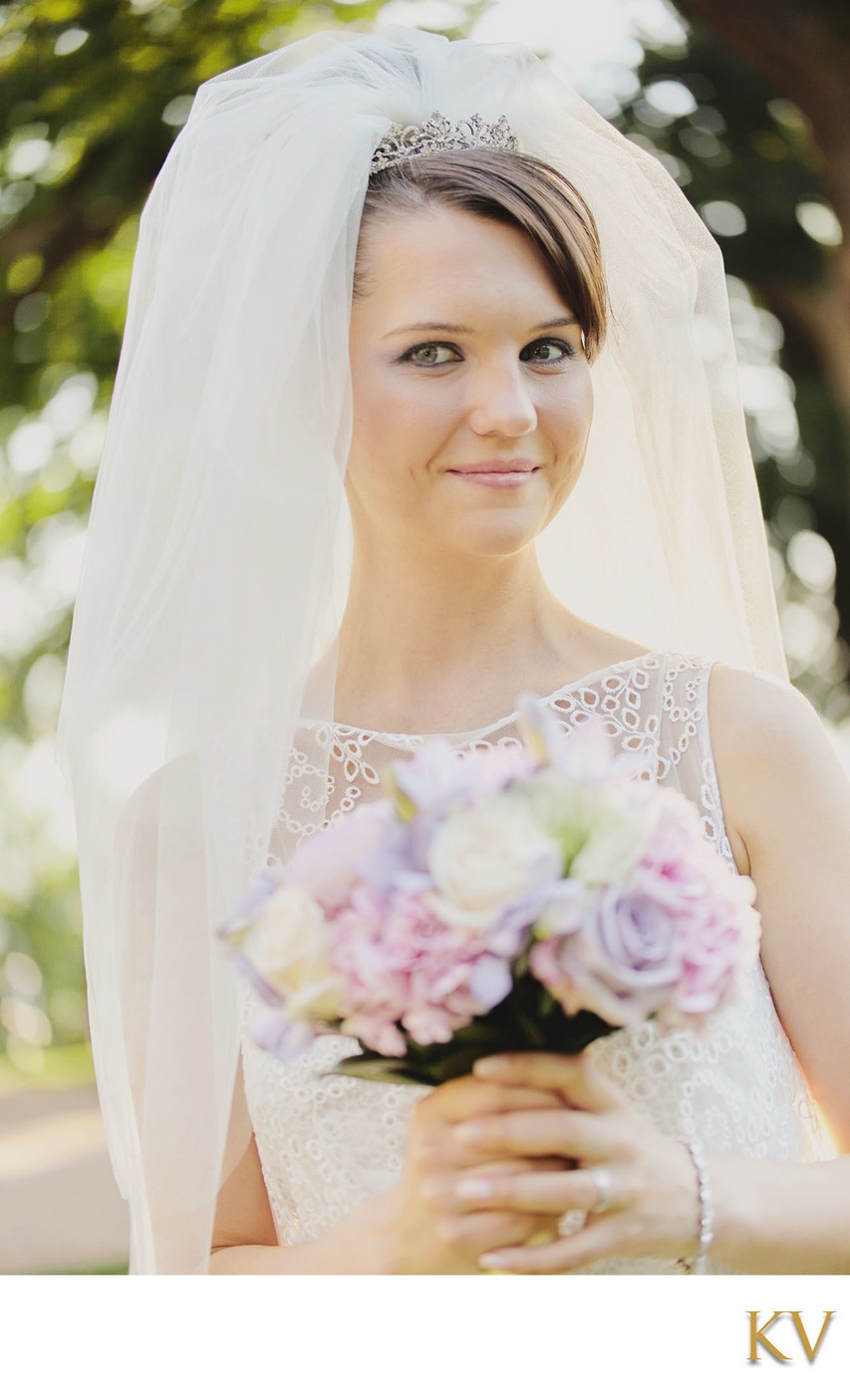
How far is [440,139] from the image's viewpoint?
2.72 m

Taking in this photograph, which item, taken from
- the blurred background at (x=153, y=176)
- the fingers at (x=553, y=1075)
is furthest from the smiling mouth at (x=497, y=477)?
the blurred background at (x=153, y=176)

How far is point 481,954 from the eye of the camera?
4.86ft

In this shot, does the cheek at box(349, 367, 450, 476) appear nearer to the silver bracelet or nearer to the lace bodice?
the lace bodice

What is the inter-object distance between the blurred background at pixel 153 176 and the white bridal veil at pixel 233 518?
12.6 ft

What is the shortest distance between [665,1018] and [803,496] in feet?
25.2

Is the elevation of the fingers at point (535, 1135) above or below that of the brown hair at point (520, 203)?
below

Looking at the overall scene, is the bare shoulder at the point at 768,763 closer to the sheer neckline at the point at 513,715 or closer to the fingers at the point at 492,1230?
the sheer neckline at the point at 513,715

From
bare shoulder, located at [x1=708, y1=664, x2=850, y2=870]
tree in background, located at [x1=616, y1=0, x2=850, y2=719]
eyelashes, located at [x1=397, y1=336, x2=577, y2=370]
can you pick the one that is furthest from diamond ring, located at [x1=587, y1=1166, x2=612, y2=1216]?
tree in background, located at [x1=616, y1=0, x2=850, y2=719]

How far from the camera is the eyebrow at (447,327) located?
243 centimetres

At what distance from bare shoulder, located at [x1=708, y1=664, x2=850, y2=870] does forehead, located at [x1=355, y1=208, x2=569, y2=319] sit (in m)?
0.73

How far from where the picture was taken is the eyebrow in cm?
243

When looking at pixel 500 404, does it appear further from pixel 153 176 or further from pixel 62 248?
pixel 62 248
